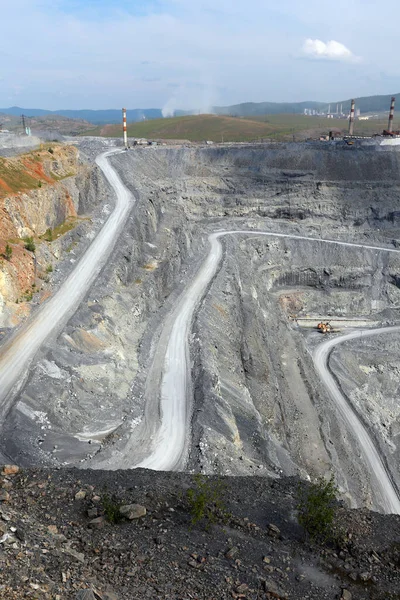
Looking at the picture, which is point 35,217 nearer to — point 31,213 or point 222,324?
point 31,213

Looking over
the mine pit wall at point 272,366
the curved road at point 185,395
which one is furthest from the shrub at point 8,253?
the mine pit wall at point 272,366

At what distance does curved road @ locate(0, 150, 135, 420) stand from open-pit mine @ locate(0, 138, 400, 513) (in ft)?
0.41

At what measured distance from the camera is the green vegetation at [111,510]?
506 inches

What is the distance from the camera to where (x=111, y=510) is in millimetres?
12984

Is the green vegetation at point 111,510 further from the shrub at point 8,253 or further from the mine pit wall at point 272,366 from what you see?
the shrub at point 8,253

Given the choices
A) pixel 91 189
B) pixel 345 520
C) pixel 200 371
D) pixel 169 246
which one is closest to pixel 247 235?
pixel 169 246

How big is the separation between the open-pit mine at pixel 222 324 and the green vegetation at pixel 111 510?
5.66m

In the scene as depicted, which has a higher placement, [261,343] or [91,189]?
[91,189]

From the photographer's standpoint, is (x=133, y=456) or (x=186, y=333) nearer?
(x=133, y=456)

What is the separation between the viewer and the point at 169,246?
45.5 m

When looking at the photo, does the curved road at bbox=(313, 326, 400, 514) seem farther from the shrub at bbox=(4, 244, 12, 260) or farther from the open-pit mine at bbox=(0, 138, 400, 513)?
the shrub at bbox=(4, 244, 12, 260)

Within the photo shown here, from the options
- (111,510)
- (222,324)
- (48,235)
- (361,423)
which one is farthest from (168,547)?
(361,423)

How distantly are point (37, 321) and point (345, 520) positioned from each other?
19671 millimetres

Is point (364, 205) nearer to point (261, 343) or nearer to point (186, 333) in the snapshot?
point (261, 343)
